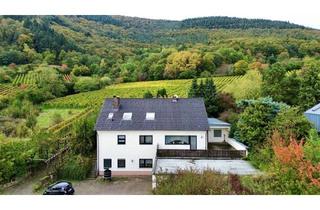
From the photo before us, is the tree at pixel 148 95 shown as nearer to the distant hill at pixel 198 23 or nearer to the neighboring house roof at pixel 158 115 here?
the neighboring house roof at pixel 158 115

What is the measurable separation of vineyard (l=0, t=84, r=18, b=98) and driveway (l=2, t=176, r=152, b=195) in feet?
33.7

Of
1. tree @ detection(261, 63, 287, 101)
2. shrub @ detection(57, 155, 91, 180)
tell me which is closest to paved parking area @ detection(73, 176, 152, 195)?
shrub @ detection(57, 155, 91, 180)

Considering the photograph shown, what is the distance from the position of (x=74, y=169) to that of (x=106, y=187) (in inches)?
38.5

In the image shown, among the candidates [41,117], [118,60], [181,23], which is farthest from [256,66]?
[41,117]

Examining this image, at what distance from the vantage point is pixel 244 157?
33.0 ft

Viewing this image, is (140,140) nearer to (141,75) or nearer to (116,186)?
(116,186)

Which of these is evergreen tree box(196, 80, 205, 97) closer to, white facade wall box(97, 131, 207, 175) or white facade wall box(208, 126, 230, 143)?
white facade wall box(208, 126, 230, 143)

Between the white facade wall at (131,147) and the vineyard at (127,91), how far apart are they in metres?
5.01

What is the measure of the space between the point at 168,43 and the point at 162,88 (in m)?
5.70

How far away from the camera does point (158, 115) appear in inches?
453

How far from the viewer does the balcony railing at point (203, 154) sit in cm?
1002

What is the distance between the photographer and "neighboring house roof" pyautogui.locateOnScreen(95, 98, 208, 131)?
36.2ft

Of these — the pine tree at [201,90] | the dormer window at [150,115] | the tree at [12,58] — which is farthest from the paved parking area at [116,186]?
the tree at [12,58]

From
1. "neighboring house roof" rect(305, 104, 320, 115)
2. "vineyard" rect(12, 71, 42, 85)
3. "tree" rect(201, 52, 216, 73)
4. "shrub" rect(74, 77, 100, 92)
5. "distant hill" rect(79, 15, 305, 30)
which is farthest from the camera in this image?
"vineyard" rect(12, 71, 42, 85)
